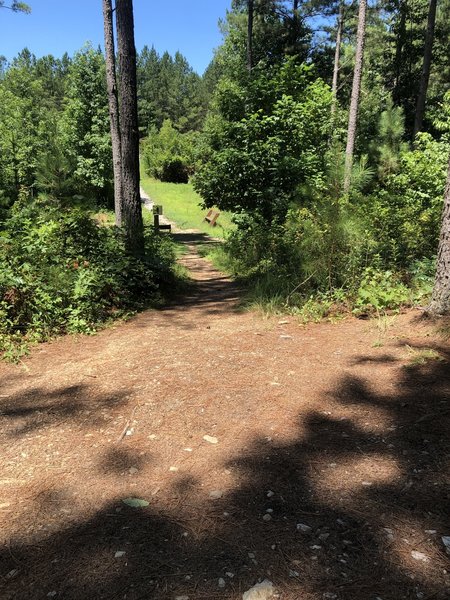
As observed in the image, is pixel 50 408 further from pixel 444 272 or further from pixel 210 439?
pixel 444 272

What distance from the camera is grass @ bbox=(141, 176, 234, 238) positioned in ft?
74.4

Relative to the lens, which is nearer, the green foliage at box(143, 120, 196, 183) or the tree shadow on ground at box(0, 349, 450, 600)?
the tree shadow on ground at box(0, 349, 450, 600)

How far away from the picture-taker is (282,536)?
210 centimetres

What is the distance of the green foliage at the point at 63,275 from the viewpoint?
5.81m

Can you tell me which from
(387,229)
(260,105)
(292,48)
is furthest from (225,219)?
(387,229)

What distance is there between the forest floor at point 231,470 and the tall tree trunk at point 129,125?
4.04 meters

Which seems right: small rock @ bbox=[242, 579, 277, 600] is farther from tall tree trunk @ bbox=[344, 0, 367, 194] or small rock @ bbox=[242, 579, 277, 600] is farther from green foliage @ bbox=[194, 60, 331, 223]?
tall tree trunk @ bbox=[344, 0, 367, 194]

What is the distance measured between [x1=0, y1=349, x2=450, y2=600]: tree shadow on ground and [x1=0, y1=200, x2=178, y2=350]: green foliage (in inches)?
144

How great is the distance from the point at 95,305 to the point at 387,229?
4.41m

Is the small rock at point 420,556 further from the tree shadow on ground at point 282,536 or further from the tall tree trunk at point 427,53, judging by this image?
the tall tree trunk at point 427,53

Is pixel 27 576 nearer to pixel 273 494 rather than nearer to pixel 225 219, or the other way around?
pixel 273 494

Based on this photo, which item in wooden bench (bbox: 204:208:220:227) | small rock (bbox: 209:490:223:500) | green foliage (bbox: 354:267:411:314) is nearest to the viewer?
small rock (bbox: 209:490:223:500)

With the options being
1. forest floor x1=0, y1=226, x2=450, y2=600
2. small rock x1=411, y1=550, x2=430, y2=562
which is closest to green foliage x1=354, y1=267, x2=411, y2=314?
forest floor x1=0, y1=226, x2=450, y2=600

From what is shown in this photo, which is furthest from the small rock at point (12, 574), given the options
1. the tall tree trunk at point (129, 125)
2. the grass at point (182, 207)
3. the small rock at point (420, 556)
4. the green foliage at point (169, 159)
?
the green foliage at point (169, 159)
